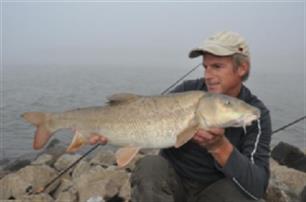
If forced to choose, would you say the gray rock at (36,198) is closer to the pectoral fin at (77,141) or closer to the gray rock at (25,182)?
the gray rock at (25,182)

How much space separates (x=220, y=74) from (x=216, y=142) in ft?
2.67

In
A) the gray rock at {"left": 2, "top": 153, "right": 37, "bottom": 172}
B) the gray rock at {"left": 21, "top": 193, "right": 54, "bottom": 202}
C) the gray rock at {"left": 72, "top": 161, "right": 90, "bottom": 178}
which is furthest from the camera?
the gray rock at {"left": 2, "top": 153, "right": 37, "bottom": 172}

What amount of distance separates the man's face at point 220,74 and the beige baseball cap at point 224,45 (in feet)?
0.29

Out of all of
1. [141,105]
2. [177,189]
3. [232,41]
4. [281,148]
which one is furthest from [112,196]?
[281,148]

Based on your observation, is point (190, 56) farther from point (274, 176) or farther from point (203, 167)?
point (274, 176)

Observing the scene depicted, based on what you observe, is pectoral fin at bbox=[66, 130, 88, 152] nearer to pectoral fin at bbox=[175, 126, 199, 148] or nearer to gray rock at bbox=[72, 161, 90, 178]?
pectoral fin at bbox=[175, 126, 199, 148]

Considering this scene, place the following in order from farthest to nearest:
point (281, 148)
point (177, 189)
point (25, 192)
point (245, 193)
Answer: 1. point (281, 148)
2. point (25, 192)
3. point (177, 189)
4. point (245, 193)

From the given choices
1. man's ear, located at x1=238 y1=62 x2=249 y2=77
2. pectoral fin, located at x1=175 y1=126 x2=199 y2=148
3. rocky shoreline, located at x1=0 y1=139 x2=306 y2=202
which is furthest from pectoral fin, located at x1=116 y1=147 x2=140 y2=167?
rocky shoreline, located at x1=0 y1=139 x2=306 y2=202

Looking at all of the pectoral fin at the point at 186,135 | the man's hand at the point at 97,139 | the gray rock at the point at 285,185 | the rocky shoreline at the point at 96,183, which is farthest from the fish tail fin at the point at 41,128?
the gray rock at the point at 285,185

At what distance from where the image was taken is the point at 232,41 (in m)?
4.71

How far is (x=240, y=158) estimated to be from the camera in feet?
14.0

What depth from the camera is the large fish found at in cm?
418

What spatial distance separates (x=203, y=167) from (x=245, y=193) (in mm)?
554

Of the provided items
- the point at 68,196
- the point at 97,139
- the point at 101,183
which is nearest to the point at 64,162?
the point at 68,196
